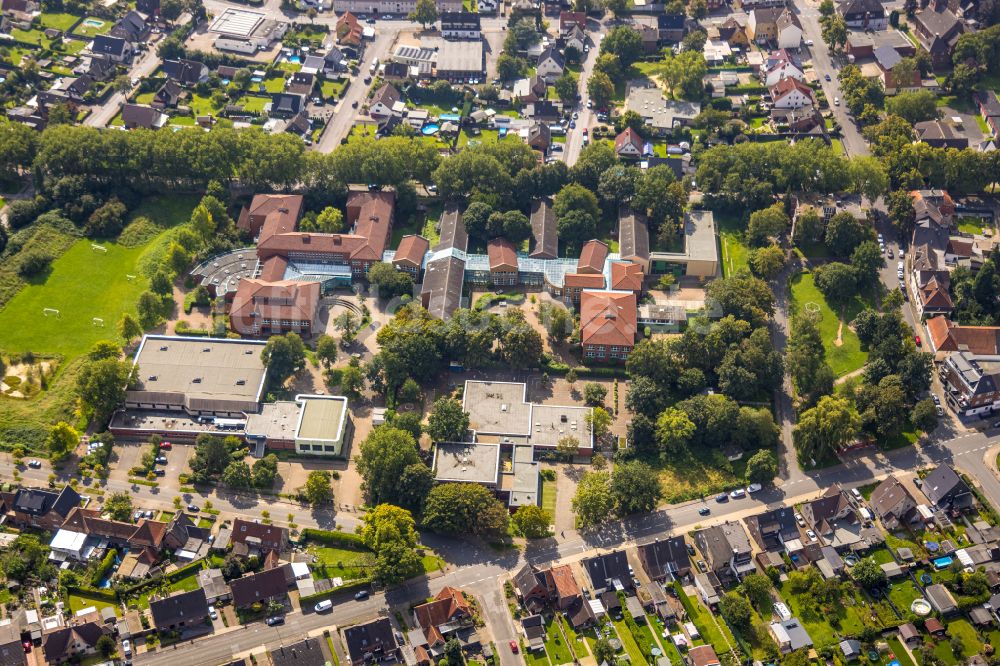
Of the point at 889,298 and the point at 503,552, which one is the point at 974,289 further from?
the point at 503,552

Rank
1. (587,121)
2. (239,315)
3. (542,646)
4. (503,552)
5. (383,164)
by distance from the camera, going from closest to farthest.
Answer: (542,646), (503,552), (239,315), (383,164), (587,121)

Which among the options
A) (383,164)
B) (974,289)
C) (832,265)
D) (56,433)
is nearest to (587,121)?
A: (383,164)

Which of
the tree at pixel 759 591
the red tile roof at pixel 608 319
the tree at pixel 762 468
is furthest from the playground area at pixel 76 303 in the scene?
the tree at pixel 759 591

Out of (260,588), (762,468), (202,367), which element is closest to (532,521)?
(762,468)

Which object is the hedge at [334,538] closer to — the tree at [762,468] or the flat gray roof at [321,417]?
the flat gray roof at [321,417]

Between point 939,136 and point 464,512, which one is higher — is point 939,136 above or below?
above

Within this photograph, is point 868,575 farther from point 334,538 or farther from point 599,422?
point 334,538
